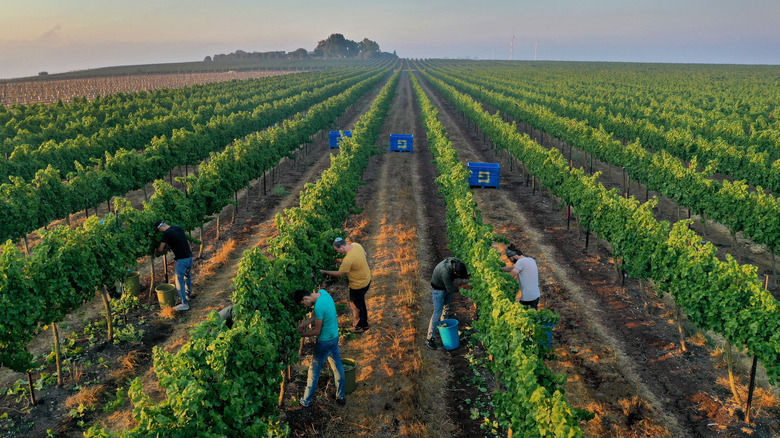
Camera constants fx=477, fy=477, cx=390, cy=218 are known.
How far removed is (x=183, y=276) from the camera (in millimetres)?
12914

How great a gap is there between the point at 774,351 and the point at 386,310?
846cm

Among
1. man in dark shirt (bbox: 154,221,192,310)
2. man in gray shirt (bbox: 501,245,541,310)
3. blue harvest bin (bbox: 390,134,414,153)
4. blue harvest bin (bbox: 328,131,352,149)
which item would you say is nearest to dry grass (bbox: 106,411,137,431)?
man in dark shirt (bbox: 154,221,192,310)

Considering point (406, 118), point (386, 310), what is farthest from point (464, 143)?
point (386, 310)

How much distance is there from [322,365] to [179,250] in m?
5.80

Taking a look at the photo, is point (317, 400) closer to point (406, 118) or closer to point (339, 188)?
point (339, 188)

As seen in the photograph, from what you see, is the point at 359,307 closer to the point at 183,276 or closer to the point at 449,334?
the point at 449,334

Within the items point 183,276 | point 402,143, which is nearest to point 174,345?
point 183,276

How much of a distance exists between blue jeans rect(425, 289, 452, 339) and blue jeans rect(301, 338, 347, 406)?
9.14 feet

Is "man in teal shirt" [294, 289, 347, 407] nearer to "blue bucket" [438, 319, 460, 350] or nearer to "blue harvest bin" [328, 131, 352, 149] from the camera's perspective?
"blue bucket" [438, 319, 460, 350]

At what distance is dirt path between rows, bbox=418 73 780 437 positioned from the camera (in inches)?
355

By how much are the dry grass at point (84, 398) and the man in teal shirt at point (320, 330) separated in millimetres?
4157

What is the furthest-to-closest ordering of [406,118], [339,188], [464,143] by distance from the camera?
1. [406,118]
2. [464,143]
3. [339,188]

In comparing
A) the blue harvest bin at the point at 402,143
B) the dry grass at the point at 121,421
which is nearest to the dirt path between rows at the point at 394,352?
the dry grass at the point at 121,421

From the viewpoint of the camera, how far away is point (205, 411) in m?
6.18
